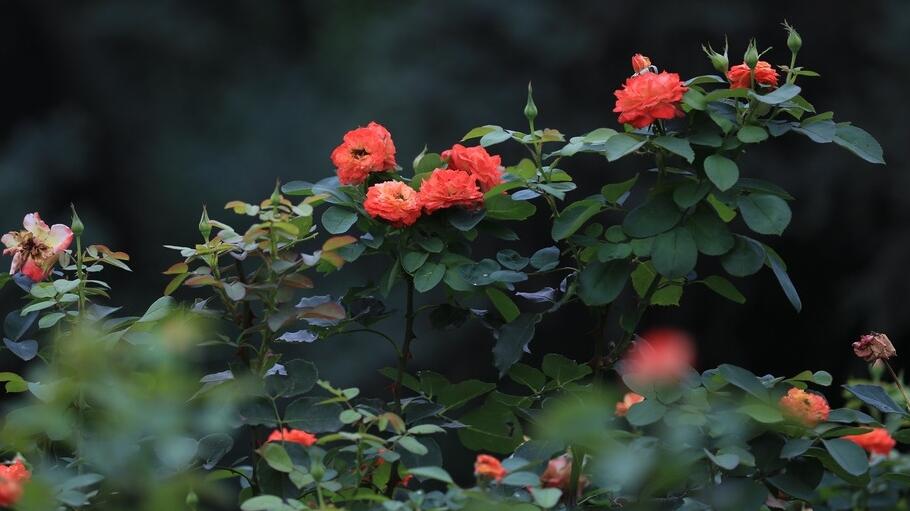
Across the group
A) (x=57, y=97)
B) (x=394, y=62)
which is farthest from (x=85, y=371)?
(x=57, y=97)

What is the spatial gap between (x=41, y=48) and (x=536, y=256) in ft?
18.6

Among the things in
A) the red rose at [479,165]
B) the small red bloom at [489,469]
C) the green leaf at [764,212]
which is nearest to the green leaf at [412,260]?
the red rose at [479,165]

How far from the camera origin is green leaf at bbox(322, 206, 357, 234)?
4.11 feet

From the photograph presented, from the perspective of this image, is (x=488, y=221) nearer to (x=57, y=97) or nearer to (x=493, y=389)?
(x=493, y=389)

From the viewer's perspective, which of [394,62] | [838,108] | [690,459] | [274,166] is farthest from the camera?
[274,166]

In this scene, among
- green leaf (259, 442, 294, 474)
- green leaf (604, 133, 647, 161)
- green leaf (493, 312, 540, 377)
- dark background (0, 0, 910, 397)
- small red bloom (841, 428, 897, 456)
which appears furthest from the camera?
dark background (0, 0, 910, 397)

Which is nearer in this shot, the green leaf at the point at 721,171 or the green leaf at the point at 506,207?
the green leaf at the point at 721,171

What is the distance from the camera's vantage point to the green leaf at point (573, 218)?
120 cm

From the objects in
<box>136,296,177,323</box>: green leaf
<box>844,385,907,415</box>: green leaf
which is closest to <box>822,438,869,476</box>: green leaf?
<box>844,385,907,415</box>: green leaf

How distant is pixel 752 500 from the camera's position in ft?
3.59

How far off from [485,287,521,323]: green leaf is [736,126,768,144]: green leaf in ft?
1.00

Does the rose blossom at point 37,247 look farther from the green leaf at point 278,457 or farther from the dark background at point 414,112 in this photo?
the dark background at point 414,112

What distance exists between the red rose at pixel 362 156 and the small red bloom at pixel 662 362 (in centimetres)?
33

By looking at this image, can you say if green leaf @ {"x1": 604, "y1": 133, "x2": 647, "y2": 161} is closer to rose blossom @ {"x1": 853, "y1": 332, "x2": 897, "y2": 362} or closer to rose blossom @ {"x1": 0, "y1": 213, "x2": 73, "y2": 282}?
rose blossom @ {"x1": 853, "y1": 332, "x2": 897, "y2": 362}
